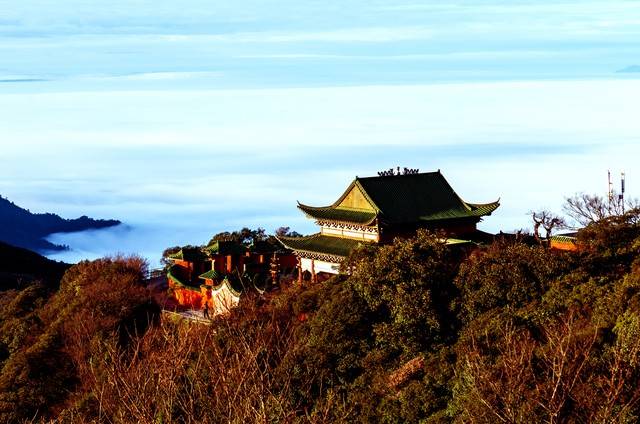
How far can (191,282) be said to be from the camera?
146 feet

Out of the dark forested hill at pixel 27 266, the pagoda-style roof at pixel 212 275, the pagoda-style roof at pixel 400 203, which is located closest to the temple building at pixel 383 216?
the pagoda-style roof at pixel 400 203

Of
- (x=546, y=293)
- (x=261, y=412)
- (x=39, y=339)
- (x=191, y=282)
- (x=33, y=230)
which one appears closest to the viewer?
(x=261, y=412)

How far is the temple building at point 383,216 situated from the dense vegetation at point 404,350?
597 cm

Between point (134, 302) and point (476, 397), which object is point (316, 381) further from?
point (134, 302)

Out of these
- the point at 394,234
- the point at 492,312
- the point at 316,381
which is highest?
the point at 394,234

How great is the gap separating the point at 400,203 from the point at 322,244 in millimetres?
3157

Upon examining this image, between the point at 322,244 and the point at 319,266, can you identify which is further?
the point at 322,244

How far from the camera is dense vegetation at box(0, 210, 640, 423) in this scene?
17.0 m

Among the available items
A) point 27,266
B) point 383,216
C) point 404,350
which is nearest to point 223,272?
point 383,216

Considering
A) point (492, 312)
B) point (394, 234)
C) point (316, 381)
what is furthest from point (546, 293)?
point (394, 234)

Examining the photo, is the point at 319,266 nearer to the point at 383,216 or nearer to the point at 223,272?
the point at 383,216

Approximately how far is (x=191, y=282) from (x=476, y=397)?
94.2 ft

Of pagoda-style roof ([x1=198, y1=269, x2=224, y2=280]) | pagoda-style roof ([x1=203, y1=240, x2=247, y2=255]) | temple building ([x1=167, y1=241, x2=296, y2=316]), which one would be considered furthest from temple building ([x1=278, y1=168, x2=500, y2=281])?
pagoda-style roof ([x1=203, y1=240, x2=247, y2=255])

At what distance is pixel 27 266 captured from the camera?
7425 centimetres
